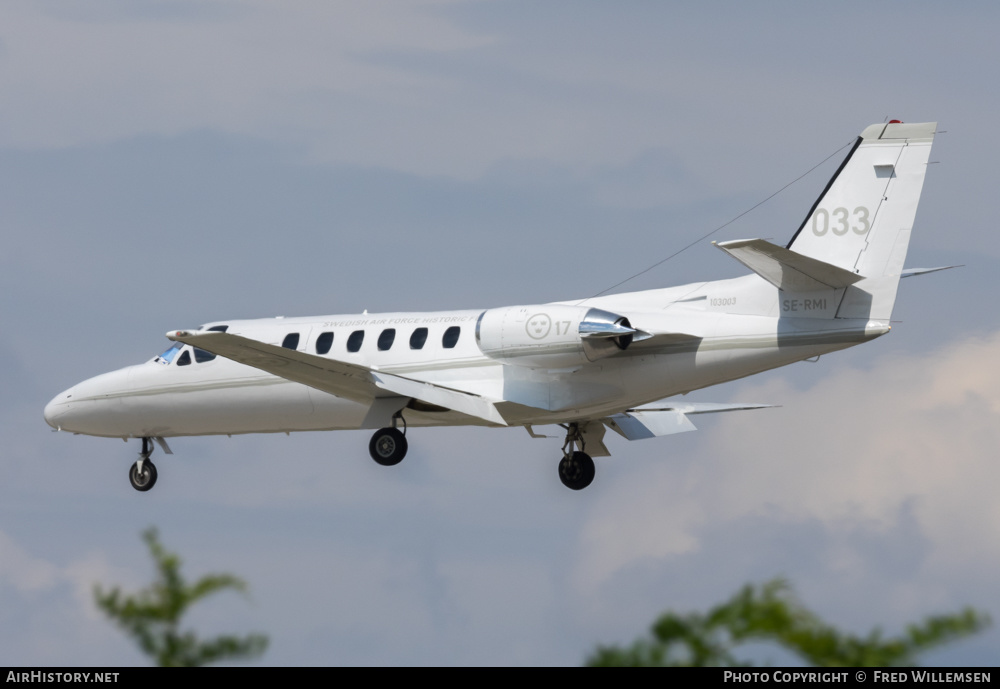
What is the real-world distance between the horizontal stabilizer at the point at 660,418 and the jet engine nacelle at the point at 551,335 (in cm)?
512

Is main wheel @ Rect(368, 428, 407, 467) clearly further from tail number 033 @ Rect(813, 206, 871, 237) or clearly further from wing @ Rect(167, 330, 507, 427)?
tail number 033 @ Rect(813, 206, 871, 237)

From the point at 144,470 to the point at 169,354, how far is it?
9.51 feet

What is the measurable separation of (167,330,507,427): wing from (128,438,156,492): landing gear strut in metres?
5.76

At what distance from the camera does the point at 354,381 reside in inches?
981

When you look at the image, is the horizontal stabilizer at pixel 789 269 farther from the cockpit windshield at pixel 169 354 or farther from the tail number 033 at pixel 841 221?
the cockpit windshield at pixel 169 354

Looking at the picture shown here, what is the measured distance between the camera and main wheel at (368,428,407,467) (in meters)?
25.2

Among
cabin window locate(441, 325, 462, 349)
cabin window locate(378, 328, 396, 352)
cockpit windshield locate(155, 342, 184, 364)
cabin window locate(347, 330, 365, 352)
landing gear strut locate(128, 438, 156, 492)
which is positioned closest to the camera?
cabin window locate(441, 325, 462, 349)

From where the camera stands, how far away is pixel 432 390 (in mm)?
24812

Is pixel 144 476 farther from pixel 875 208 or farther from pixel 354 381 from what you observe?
pixel 875 208

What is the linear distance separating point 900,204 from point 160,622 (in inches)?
732

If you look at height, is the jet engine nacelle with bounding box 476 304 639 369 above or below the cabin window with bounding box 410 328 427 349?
below

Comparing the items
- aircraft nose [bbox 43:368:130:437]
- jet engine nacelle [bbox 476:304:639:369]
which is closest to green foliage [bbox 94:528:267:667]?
jet engine nacelle [bbox 476:304:639:369]
